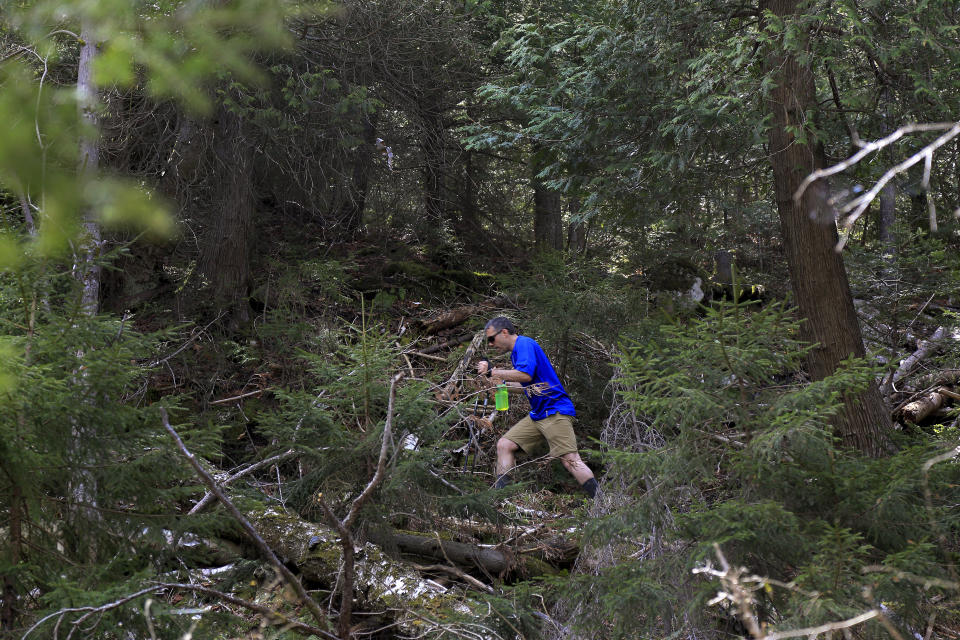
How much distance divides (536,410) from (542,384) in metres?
0.31

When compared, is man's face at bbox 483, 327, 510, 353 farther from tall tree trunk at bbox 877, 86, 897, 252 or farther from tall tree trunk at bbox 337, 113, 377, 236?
tall tree trunk at bbox 337, 113, 377, 236

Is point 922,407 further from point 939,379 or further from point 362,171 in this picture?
point 362,171

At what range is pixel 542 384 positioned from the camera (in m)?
6.86

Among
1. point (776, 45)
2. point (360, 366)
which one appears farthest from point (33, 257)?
point (776, 45)

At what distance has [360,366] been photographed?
17.9ft

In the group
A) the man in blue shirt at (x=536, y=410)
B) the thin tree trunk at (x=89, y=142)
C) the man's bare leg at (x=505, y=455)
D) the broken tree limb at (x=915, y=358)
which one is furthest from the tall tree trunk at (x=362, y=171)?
the broken tree limb at (x=915, y=358)

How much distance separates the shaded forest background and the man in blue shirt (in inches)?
17.3

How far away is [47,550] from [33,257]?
1.46 m

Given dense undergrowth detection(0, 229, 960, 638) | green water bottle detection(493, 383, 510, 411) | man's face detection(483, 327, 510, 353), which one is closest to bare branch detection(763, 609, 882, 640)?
dense undergrowth detection(0, 229, 960, 638)

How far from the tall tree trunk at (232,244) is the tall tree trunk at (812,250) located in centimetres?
664

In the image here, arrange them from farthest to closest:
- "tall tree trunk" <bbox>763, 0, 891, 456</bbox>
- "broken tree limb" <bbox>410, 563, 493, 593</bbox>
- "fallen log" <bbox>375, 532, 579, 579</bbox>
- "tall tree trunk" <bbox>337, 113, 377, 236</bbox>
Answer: "tall tree trunk" <bbox>337, 113, 377, 236</bbox>, "tall tree trunk" <bbox>763, 0, 891, 456</bbox>, "fallen log" <bbox>375, 532, 579, 579</bbox>, "broken tree limb" <bbox>410, 563, 493, 593</bbox>

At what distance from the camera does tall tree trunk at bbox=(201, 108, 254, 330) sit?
1008 cm

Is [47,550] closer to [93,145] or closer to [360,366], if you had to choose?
[360,366]

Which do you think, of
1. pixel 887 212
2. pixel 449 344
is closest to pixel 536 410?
pixel 449 344
